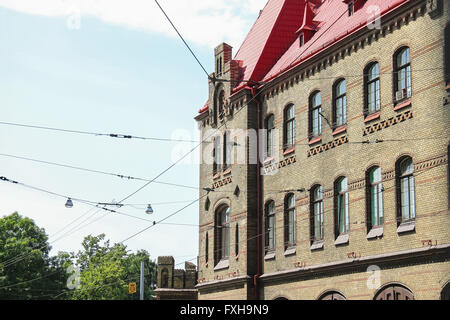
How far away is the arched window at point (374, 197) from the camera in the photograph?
22828 millimetres

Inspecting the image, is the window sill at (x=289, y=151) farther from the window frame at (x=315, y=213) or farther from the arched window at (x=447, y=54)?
the arched window at (x=447, y=54)

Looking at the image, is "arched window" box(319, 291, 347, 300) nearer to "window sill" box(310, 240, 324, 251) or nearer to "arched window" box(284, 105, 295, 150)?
"window sill" box(310, 240, 324, 251)

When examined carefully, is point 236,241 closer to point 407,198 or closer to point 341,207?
point 341,207

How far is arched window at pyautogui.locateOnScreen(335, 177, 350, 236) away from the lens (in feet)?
80.1

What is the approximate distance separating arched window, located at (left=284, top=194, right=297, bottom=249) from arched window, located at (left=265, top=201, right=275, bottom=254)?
980mm

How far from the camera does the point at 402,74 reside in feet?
74.1

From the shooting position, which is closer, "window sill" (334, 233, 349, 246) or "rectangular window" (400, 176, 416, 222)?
"rectangular window" (400, 176, 416, 222)

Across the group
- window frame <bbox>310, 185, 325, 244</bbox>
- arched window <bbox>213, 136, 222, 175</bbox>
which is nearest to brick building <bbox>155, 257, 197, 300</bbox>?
arched window <bbox>213, 136, 222, 175</bbox>

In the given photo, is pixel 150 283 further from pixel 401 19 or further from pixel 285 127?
pixel 401 19

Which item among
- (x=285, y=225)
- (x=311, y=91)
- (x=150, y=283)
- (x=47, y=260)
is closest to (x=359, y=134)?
(x=311, y=91)

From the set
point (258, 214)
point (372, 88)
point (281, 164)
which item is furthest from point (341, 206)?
point (258, 214)

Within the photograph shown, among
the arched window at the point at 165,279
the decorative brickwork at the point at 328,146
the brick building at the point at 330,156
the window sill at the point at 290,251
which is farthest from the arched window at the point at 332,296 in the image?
the arched window at the point at 165,279

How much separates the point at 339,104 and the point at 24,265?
4005 cm

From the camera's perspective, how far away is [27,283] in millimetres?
58375
